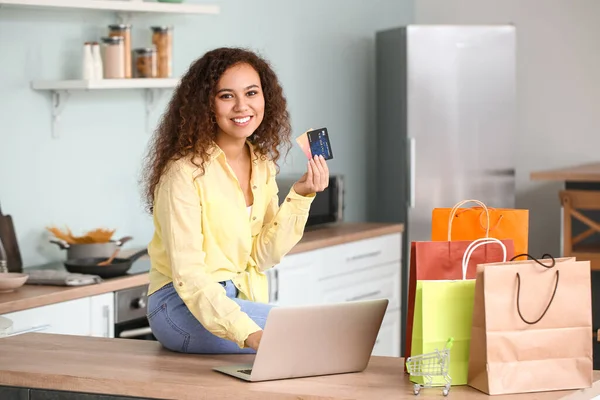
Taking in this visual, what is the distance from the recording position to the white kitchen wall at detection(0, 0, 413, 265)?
150 inches

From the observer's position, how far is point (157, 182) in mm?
2469

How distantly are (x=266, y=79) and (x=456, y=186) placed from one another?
10.1ft

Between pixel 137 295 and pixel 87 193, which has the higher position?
pixel 87 193

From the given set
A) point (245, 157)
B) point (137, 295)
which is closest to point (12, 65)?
point (137, 295)

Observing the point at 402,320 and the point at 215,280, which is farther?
the point at 402,320

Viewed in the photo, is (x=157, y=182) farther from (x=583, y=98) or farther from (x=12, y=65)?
(x=583, y=98)

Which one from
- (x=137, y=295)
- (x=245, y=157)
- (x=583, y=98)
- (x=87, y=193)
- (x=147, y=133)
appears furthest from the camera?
(x=583, y=98)

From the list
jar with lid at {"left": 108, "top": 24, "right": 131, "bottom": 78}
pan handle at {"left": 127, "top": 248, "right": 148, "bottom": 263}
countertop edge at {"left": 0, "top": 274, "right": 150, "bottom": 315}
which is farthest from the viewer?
jar with lid at {"left": 108, "top": 24, "right": 131, "bottom": 78}

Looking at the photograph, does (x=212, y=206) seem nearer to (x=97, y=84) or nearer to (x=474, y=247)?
(x=474, y=247)

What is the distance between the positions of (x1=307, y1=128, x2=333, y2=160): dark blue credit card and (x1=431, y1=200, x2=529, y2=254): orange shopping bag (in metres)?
0.30

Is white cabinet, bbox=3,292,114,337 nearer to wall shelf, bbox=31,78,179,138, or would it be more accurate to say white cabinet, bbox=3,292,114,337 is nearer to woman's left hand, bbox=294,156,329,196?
wall shelf, bbox=31,78,179,138

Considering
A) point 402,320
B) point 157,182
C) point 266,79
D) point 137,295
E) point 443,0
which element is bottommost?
point 402,320

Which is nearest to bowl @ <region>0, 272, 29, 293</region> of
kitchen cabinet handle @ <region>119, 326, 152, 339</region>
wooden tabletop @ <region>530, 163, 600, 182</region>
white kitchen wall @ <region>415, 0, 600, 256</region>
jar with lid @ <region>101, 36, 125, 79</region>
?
kitchen cabinet handle @ <region>119, 326, 152, 339</region>

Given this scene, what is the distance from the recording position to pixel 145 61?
→ 4.14m
